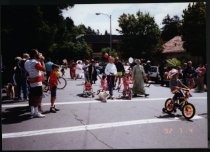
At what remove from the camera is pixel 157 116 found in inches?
438

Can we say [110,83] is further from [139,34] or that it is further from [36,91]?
[36,91]

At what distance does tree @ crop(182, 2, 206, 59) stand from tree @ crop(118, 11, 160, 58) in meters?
1.11

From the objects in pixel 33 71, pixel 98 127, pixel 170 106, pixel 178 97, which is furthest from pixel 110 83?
pixel 98 127

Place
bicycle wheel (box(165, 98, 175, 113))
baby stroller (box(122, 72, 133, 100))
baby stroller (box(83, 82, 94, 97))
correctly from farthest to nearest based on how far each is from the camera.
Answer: baby stroller (box(122, 72, 133, 100)) → baby stroller (box(83, 82, 94, 97)) → bicycle wheel (box(165, 98, 175, 113))

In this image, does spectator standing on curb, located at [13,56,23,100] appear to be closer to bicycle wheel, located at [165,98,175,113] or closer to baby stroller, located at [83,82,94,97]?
baby stroller, located at [83,82,94,97]

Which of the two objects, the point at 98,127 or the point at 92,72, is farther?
the point at 92,72

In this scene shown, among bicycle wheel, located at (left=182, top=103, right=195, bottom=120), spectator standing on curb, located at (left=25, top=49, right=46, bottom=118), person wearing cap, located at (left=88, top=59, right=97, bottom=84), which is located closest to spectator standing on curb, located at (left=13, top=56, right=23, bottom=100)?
spectator standing on curb, located at (left=25, top=49, right=46, bottom=118)

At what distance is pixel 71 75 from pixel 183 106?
6.14 meters

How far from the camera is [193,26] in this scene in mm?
15766

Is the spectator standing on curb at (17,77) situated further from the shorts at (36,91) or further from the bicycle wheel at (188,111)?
the bicycle wheel at (188,111)

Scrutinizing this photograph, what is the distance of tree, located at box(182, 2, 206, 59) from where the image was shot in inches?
463

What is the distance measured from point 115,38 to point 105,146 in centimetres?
449

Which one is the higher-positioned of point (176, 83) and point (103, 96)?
point (176, 83)

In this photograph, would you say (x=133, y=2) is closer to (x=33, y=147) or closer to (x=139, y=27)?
(x=139, y=27)
